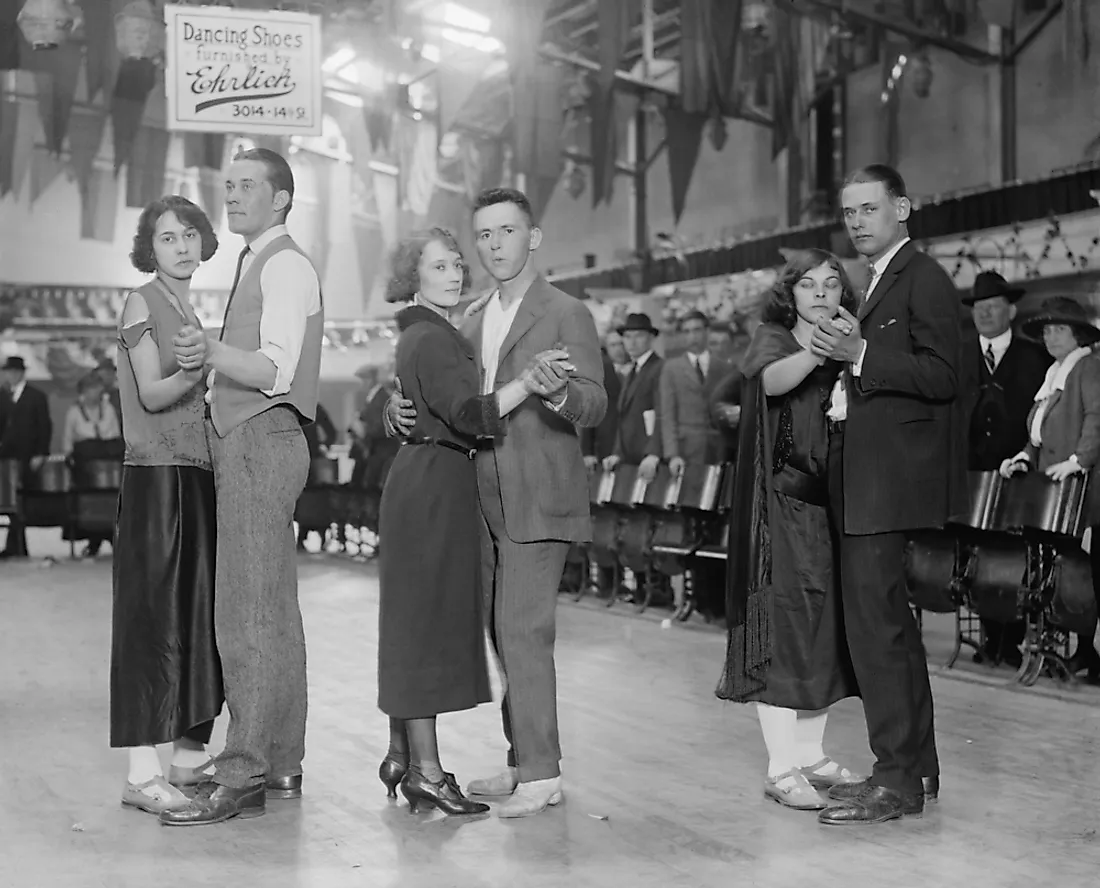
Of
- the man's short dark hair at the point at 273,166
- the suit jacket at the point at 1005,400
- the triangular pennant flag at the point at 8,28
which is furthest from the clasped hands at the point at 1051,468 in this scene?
the triangular pennant flag at the point at 8,28

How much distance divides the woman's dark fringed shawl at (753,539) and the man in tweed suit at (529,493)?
1.36ft

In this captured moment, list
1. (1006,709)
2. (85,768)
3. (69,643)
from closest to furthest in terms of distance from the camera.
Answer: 1. (85,768)
2. (1006,709)
3. (69,643)

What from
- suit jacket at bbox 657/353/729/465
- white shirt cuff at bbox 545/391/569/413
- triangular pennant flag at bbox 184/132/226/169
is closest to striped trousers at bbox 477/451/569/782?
white shirt cuff at bbox 545/391/569/413

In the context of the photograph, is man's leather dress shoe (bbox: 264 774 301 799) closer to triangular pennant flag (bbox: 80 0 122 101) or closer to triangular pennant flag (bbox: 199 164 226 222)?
triangular pennant flag (bbox: 80 0 122 101)

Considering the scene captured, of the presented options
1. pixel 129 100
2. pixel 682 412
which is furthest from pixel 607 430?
pixel 129 100

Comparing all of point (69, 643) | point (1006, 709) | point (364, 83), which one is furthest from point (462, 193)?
point (1006, 709)

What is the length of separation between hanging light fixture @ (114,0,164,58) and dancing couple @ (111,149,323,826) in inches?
186

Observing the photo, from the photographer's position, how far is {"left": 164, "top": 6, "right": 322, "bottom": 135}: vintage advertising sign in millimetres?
6074

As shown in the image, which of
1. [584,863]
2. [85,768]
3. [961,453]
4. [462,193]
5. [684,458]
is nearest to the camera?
[584,863]

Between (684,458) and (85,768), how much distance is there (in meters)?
4.64

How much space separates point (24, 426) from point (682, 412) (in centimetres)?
647

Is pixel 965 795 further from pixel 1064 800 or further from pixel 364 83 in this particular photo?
pixel 364 83

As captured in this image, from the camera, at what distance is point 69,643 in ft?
24.7

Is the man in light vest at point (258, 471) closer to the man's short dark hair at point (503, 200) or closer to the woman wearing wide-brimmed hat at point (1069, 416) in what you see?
the man's short dark hair at point (503, 200)
